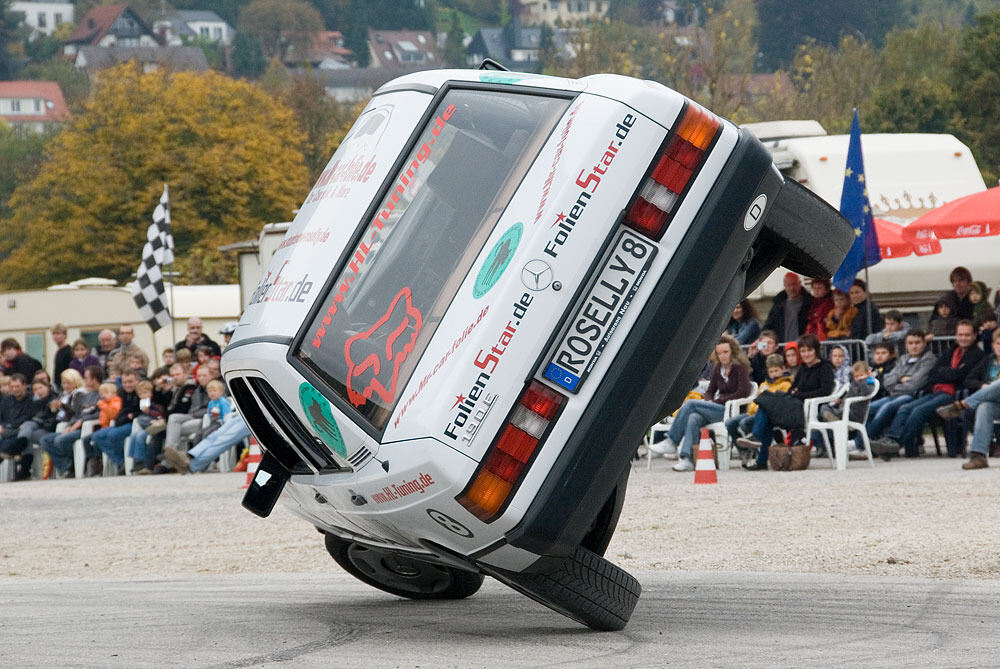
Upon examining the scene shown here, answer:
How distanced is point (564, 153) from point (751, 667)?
6.56ft

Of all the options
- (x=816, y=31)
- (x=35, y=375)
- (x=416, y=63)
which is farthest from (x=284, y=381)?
(x=416, y=63)

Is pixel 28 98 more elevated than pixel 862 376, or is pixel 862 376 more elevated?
pixel 862 376

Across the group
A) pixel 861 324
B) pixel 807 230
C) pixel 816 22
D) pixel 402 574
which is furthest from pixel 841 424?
pixel 816 22

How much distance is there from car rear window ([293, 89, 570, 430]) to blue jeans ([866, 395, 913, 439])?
9370 millimetres

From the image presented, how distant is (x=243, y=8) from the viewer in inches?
7146

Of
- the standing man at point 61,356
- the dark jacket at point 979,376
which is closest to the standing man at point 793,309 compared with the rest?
the dark jacket at point 979,376

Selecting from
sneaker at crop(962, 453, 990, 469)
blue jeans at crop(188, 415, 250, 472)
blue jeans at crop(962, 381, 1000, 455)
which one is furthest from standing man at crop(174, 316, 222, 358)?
sneaker at crop(962, 453, 990, 469)

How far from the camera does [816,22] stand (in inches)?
4774

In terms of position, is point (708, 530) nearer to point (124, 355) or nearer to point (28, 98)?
point (124, 355)

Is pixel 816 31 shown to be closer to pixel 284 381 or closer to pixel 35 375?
pixel 35 375

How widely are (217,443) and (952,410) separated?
848cm

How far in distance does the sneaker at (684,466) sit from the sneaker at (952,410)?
7.76 feet

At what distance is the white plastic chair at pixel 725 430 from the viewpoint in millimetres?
15133

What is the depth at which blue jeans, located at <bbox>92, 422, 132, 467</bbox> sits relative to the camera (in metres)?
19.6
